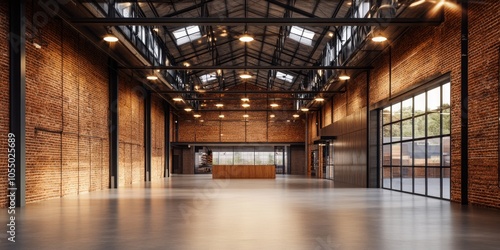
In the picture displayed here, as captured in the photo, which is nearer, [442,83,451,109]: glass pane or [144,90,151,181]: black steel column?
[442,83,451,109]: glass pane

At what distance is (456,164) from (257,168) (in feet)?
85.3

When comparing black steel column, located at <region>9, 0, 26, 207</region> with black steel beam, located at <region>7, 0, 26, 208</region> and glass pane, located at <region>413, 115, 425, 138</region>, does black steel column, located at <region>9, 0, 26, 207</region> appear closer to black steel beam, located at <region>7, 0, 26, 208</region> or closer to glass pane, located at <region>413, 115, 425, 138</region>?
black steel beam, located at <region>7, 0, 26, 208</region>

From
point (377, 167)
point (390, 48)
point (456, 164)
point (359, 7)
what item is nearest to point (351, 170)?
point (377, 167)

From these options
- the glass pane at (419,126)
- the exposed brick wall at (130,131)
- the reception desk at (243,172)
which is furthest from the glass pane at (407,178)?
the reception desk at (243,172)

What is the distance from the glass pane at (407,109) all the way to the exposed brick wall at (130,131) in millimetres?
13266

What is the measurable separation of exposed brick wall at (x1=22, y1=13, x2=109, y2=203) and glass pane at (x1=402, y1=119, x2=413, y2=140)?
12122mm

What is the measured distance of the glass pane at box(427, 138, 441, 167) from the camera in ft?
57.0

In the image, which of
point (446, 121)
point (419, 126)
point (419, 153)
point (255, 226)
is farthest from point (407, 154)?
point (255, 226)

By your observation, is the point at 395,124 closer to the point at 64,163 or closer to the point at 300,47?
the point at 300,47

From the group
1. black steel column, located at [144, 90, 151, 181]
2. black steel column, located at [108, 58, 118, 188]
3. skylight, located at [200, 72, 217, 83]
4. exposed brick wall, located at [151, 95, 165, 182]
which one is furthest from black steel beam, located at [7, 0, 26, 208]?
skylight, located at [200, 72, 217, 83]

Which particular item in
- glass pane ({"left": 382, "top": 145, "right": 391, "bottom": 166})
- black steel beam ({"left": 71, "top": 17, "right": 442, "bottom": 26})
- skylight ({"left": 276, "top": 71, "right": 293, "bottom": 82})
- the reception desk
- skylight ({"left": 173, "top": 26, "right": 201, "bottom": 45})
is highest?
skylight ({"left": 173, "top": 26, "right": 201, "bottom": 45})

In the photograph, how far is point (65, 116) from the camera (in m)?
19.2

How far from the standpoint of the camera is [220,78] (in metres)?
45.0

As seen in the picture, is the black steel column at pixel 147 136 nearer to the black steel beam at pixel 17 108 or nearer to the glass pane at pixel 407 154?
the glass pane at pixel 407 154
